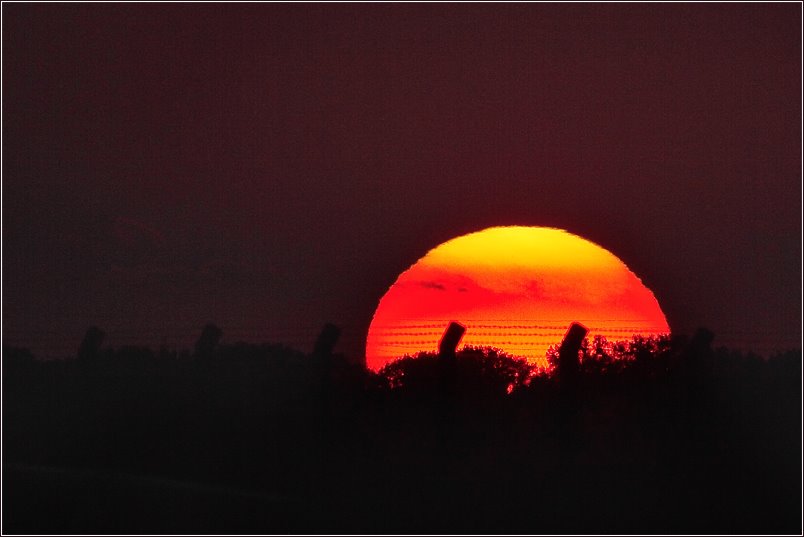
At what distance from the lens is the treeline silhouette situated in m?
11.0

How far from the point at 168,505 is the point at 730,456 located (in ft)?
17.2

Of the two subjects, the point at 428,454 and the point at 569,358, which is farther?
the point at 428,454

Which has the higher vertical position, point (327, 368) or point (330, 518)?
point (327, 368)

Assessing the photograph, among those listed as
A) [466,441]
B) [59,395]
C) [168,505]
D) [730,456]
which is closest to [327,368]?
[466,441]

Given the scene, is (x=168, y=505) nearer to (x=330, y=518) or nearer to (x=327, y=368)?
(x=330, y=518)

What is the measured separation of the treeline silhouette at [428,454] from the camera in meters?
11.0

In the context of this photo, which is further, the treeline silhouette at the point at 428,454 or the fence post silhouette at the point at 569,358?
the fence post silhouette at the point at 569,358

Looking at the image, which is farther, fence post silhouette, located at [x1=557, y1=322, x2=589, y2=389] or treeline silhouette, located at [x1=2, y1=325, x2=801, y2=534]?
fence post silhouette, located at [x1=557, y1=322, x2=589, y2=389]

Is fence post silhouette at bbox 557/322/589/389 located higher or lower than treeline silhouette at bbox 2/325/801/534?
higher

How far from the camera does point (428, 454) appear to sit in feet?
40.6

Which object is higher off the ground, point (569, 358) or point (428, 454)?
point (569, 358)

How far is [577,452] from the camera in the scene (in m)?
11.8

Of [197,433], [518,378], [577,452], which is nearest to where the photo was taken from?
[577,452]

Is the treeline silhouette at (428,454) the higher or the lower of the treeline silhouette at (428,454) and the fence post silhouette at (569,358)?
the lower
